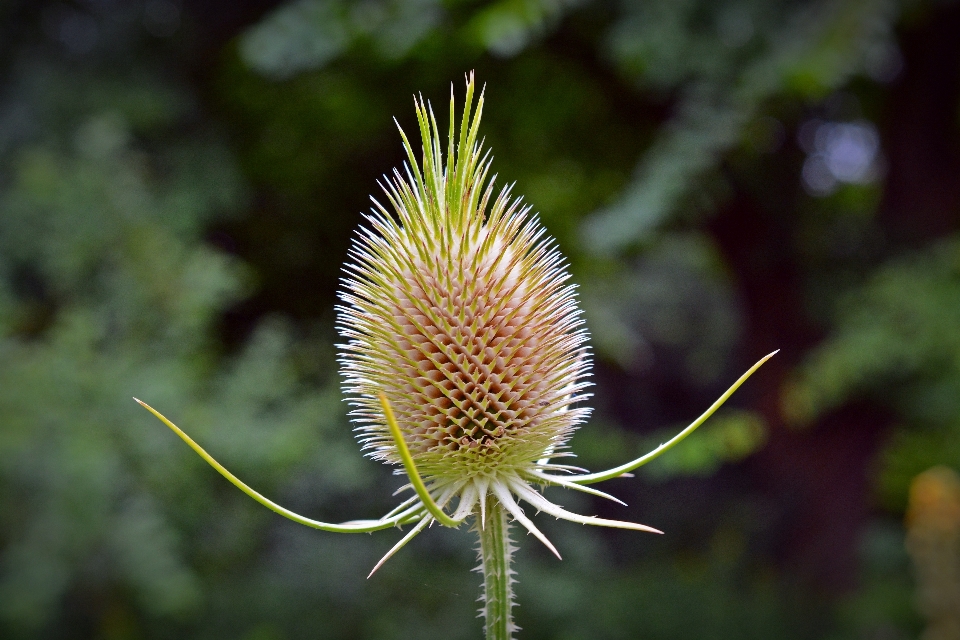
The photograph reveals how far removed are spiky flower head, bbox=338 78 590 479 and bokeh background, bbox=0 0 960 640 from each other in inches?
54.1

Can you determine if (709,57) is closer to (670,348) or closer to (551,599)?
(551,599)

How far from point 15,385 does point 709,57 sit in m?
3.58

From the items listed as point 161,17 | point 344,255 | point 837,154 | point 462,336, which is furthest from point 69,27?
point 837,154

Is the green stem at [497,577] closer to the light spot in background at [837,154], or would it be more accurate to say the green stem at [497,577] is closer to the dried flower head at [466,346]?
the dried flower head at [466,346]

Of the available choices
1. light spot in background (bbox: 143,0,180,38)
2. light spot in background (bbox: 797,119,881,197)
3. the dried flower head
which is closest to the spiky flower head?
the dried flower head

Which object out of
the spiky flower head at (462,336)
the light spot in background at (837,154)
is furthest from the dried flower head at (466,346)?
the light spot in background at (837,154)

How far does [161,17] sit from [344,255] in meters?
1.83

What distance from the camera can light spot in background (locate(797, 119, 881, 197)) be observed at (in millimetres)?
6336

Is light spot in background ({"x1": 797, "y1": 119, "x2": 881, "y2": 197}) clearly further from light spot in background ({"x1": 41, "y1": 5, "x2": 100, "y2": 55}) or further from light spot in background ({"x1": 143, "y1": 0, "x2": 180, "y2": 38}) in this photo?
light spot in background ({"x1": 41, "y1": 5, "x2": 100, "y2": 55})

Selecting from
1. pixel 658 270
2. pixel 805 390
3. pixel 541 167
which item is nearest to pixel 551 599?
pixel 805 390

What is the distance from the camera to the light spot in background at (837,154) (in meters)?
6.34

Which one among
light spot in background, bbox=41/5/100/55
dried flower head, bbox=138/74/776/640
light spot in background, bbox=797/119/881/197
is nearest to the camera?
dried flower head, bbox=138/74/776/640

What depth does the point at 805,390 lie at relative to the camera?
15.2 feet

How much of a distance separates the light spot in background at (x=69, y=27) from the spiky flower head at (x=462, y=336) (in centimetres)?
435
